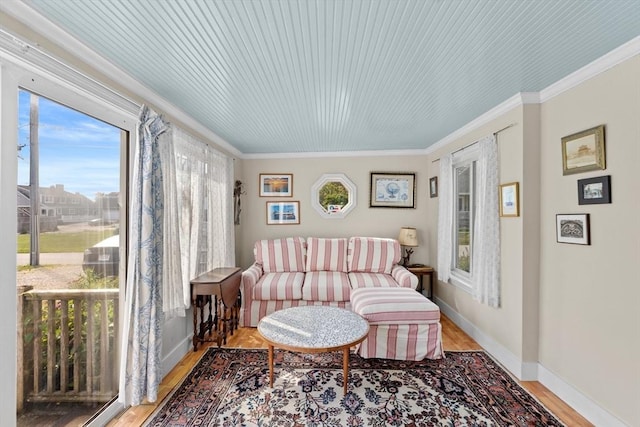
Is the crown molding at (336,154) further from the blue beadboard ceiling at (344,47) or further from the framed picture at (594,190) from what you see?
the framed picture at (594,190)

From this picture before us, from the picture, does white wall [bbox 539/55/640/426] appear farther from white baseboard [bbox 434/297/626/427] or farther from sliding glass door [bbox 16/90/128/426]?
sliding glass door [bbox 16/90/128/426]

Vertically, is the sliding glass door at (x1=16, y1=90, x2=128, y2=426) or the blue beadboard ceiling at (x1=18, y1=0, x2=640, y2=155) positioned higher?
the blue beadboard ceiling at (x1=18, y1=0, x2=640, y2=155)

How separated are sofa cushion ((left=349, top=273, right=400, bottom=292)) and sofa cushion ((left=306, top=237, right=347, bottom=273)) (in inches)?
10.0

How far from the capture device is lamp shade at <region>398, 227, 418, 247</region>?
157 inches

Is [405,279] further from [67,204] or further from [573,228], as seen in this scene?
[67,204]

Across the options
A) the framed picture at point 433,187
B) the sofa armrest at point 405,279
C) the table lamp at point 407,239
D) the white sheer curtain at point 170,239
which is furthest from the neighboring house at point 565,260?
the table lamp at point 407,239

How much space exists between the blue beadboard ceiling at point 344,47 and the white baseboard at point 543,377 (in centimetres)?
220

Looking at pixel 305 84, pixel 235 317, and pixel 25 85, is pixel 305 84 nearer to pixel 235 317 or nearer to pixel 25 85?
pixel 25 85

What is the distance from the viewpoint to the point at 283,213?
4.45m

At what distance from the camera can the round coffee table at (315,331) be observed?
2062 millimetres

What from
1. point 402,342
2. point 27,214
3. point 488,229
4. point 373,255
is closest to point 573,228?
point 488,229

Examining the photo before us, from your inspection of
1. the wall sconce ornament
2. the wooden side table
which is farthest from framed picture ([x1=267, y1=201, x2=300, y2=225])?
the wooden side table

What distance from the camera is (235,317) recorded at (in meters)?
3.31

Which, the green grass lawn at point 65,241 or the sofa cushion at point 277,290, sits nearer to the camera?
the green grass lawn at point 65,241
